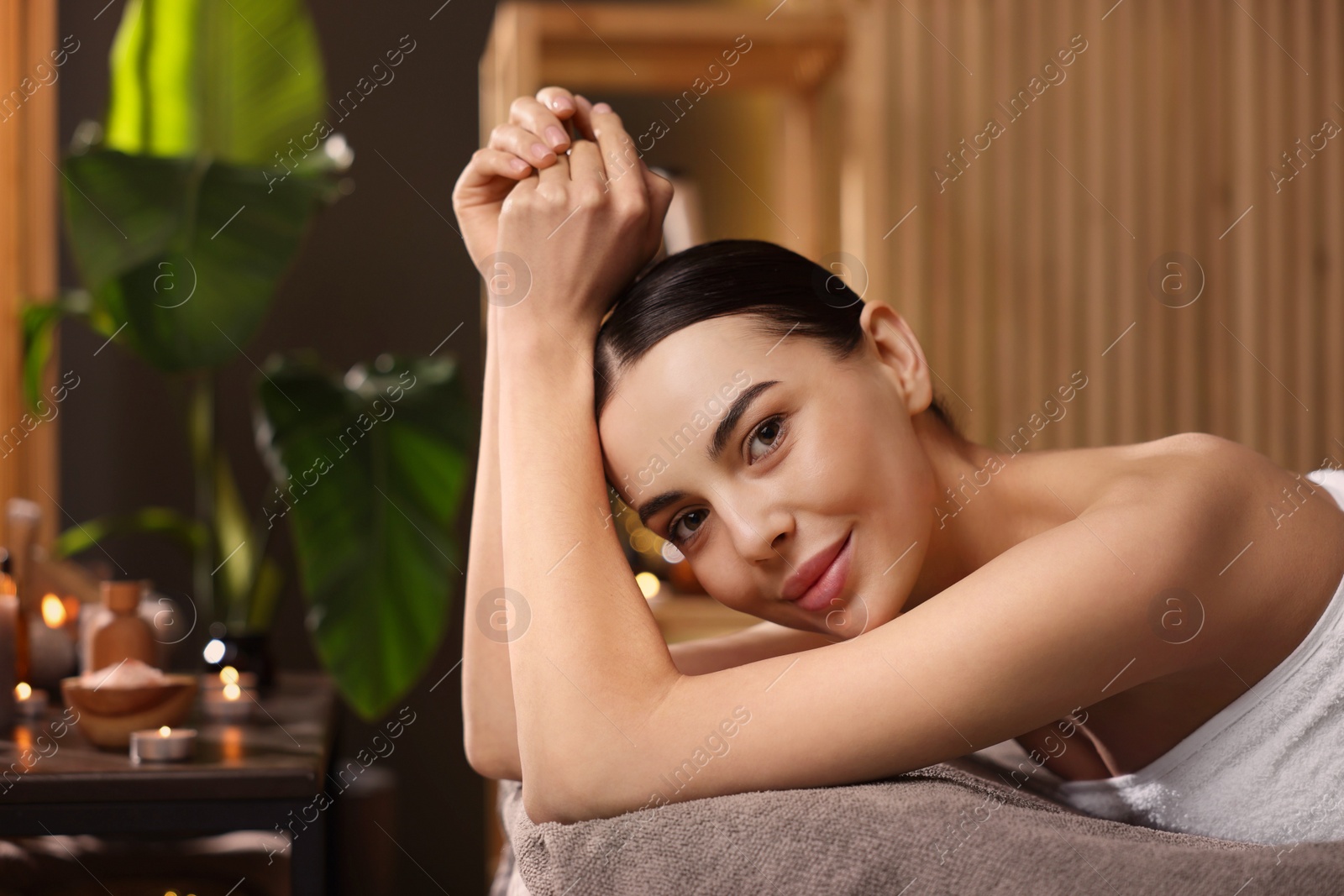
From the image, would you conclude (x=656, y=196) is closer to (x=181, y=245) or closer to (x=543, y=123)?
(x=543, y=123)

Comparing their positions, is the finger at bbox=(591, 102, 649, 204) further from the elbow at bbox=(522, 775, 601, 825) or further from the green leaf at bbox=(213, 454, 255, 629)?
the green leaf at bbox=(213, 454, 255, 629)

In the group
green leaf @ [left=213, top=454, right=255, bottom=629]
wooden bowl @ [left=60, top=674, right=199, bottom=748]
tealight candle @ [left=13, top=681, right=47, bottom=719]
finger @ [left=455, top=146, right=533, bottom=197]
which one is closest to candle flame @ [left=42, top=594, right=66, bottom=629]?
tealight candle @ [left=13, top=681, right=47, bottom=719]

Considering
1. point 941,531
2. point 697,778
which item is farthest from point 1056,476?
point 697,778

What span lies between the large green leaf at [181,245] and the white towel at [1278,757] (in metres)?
1.35

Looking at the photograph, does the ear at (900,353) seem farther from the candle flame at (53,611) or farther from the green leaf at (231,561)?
the green leaf at (231,561)

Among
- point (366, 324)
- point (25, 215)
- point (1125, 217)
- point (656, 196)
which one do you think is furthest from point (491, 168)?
point (25, 215)

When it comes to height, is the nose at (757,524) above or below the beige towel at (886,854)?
above

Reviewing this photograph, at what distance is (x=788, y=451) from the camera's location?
705mm

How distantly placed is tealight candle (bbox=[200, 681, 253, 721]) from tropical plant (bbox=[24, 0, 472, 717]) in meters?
0.20

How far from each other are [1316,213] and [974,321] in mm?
611

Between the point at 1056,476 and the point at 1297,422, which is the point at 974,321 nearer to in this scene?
the point at 1297,422

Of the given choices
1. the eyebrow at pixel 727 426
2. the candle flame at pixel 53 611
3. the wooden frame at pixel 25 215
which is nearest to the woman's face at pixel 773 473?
the eyebrow at pixel 727 426

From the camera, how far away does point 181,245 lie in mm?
1521

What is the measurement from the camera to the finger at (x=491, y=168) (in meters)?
0.84
